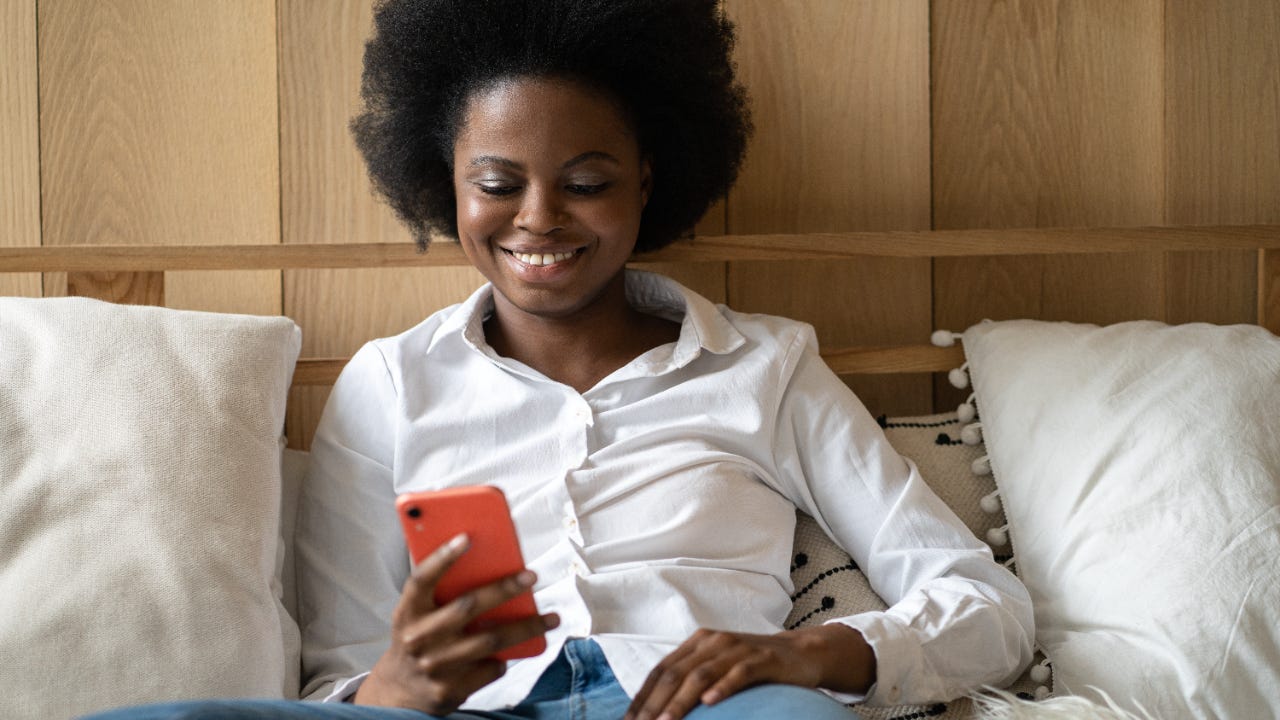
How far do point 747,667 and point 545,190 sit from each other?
53 centimetres

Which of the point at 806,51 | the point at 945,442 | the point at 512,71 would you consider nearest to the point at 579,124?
the point at 512,71

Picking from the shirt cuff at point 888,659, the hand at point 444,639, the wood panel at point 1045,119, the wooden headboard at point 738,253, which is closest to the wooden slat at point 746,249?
the wooden headboard at point 738,253

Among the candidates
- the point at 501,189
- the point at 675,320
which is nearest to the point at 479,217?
the point at 501,189

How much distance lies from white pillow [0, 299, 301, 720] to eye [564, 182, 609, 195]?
0.40 m

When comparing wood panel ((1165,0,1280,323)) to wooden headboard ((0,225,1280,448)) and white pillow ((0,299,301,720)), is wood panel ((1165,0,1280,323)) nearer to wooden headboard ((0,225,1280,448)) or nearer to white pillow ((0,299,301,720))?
wooden headboard ((0,225,1280,448))

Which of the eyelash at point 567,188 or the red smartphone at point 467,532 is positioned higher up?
the eyelash at point 567,188

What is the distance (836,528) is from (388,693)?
552 millimetres

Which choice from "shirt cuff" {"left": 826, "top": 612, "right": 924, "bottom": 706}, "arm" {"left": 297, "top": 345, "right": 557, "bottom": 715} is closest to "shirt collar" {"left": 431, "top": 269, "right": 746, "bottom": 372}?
"arm" {"left": 297, "top": 345, "right": 557, "bottom": 715}

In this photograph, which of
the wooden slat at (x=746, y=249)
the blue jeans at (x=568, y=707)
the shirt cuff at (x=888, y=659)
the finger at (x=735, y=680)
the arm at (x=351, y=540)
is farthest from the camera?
the wooden slat at (x=746, y=249)

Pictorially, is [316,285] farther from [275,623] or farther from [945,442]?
[945,442]

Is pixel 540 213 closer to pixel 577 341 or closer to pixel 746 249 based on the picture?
pixel 577 341

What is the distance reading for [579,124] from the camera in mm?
1193

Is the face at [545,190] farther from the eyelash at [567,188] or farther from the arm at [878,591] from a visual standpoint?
the arm at [878,591]

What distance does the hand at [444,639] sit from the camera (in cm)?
84
